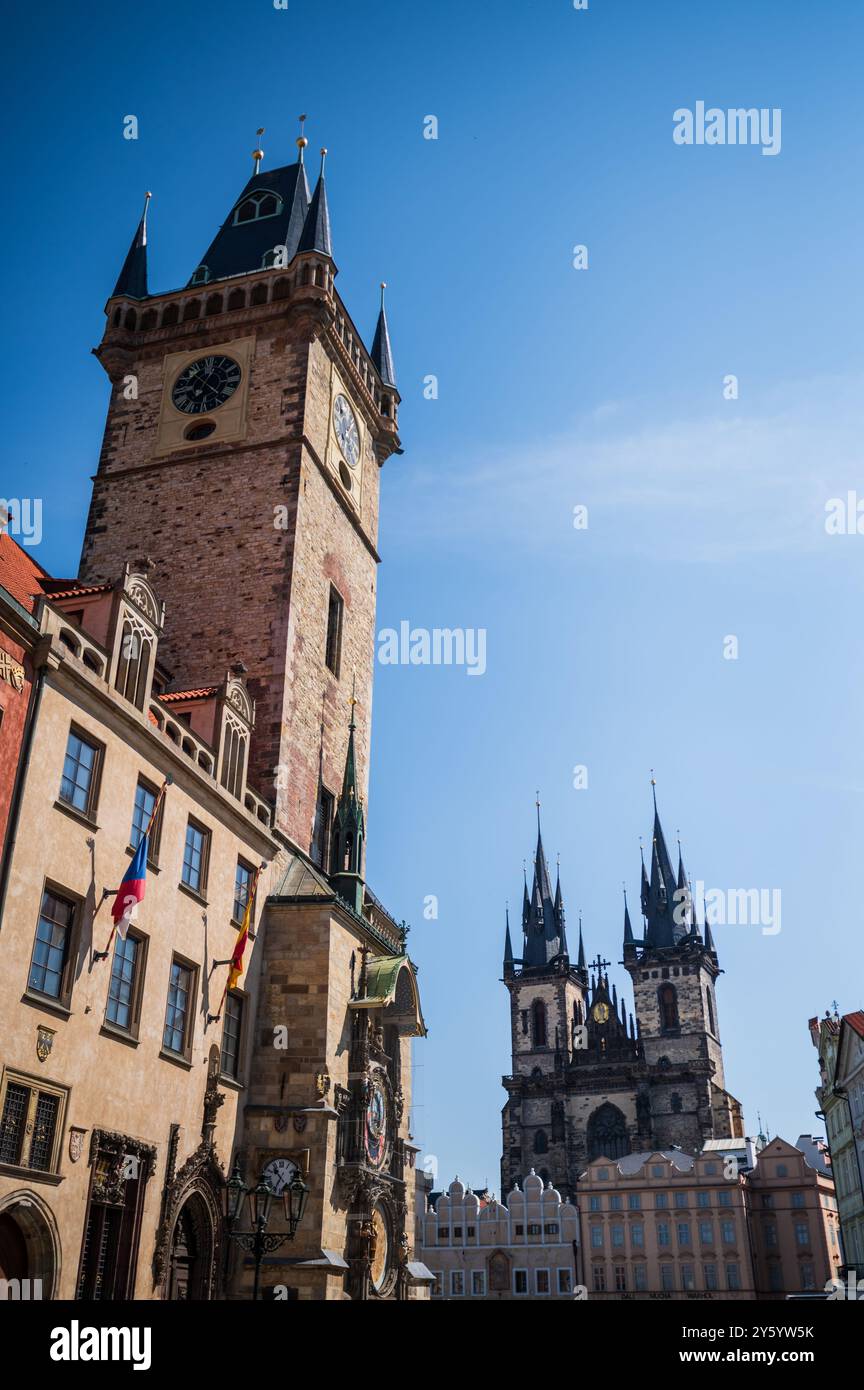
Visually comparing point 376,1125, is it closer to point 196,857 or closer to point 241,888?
point 241,888

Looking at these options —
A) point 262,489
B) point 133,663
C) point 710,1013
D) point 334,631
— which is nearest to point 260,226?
point 262,489

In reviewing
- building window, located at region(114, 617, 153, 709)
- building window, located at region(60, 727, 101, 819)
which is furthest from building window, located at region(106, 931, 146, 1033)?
building window, located at region(114, 617, 153, 709)

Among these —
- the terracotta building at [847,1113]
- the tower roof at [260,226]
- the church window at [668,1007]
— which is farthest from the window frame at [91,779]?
the church window at [668,1007]

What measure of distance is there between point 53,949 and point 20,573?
6.64 meters

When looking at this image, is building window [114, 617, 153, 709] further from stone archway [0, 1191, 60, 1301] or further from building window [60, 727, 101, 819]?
stone archway [0, 1191, 60, 1301]

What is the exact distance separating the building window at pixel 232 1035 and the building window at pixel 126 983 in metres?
2.99

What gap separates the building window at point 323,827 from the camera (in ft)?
84.1

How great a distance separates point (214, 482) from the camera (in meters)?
28.4

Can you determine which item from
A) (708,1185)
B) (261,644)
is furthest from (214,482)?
(708,1185)

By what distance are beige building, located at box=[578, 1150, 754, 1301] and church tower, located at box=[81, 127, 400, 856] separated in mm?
53905

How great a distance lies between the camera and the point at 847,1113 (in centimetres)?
4228

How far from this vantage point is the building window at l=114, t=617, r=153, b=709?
17797mm
